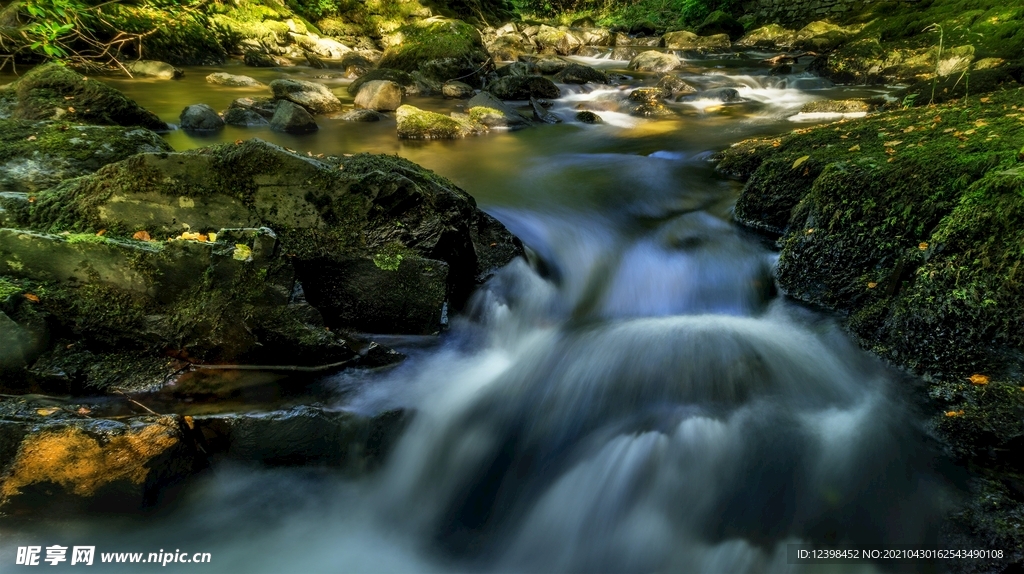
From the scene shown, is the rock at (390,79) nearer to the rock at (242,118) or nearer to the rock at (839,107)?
the rock at (242,118)

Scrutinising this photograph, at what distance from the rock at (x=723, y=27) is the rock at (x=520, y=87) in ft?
50.5

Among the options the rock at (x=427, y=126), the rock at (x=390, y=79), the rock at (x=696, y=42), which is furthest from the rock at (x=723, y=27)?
the rock at (x=427, y=126)

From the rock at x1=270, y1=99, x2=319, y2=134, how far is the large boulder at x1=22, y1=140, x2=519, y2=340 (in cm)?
624

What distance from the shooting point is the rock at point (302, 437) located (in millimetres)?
2871

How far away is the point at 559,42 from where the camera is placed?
2320cm

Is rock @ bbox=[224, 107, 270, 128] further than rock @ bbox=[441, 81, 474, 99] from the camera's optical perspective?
No

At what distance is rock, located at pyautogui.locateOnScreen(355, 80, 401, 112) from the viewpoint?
1128 centimetres

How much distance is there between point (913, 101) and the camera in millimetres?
7242

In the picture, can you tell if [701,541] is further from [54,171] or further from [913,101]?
[913,101]

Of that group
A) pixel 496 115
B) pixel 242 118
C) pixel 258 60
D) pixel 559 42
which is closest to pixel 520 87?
pixel 496 115

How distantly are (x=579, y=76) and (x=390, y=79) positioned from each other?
528 centimetres

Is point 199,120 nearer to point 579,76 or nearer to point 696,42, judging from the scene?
point 579,76

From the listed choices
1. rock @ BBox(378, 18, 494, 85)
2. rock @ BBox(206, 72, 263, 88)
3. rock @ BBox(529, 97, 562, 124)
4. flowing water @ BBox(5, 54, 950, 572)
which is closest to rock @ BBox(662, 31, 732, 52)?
rock @ BBox(378, 18, 494, 85)

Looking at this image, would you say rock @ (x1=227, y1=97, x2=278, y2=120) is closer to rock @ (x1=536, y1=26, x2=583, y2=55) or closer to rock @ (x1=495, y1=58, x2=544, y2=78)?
rock @ (x1=495, y1=58, x2=544, y2=78)
